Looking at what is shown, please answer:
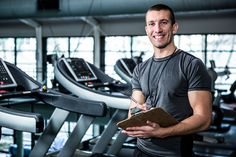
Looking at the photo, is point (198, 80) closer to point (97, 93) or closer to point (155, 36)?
point (155, 36)

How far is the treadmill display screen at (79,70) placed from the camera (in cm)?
378

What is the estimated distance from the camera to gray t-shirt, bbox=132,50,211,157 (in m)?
1.64

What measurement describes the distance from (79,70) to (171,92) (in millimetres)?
2341

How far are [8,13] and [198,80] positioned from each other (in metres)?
6.59

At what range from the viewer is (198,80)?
162 cm

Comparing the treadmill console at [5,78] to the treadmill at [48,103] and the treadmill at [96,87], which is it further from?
the treadmill at [96,87]

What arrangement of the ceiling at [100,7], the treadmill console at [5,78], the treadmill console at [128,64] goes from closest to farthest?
the treadmill console at [5,78]
the treadmill console at [128,64]
the ceiling at [100,7]

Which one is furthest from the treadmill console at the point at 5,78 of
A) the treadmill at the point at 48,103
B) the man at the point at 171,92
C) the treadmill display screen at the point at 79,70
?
the man at the point at 171,92

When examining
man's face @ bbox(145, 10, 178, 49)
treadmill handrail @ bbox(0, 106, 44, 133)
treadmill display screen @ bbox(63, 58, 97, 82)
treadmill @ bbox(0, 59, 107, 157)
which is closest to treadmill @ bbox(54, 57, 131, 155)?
treadmill display screen @ bbox(63, 58, 97, 82)

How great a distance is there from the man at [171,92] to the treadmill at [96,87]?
4.93 feet

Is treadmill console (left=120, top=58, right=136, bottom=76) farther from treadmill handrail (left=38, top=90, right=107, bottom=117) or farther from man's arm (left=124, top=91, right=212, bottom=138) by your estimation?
man's arm (left=124, top=91, right=212, bottom=138)

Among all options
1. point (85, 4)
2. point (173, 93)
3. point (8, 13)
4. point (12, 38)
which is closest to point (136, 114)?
point (173, 93)

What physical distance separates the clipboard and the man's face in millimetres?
350

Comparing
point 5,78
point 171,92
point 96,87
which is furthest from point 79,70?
point 171,92
